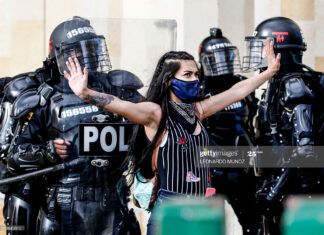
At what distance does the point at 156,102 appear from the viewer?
336 cm

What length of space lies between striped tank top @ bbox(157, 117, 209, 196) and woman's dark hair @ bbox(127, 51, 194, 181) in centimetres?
7

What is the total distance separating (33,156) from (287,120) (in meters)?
1.80

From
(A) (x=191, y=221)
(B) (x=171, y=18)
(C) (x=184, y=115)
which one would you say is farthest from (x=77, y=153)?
(A) (x=191, y=221)

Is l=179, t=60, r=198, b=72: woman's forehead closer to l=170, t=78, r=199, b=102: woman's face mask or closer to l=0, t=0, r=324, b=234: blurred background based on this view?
l=170, t=78, r=199, b=102: woman's face mask

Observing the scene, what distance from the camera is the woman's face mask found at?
3.32m

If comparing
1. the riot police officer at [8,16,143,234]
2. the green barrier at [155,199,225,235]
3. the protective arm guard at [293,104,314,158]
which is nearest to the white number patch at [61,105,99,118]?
the riot police officer at [8,16,143,234]

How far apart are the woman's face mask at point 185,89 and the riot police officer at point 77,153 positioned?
58 centimetres

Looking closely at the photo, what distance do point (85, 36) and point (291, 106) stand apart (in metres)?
1.55

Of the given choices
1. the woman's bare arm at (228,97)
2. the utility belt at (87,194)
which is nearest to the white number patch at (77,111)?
the utility belt at (87,194)

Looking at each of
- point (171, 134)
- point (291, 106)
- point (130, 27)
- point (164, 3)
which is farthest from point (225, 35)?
point (171, 134)

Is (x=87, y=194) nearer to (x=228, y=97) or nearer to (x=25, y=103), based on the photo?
(x=25, y=103)

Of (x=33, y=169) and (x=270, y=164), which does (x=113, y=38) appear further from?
(x=270, y=164)

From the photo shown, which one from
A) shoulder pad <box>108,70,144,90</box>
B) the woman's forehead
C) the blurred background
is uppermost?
the blurred background

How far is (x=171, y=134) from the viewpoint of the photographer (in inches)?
128
